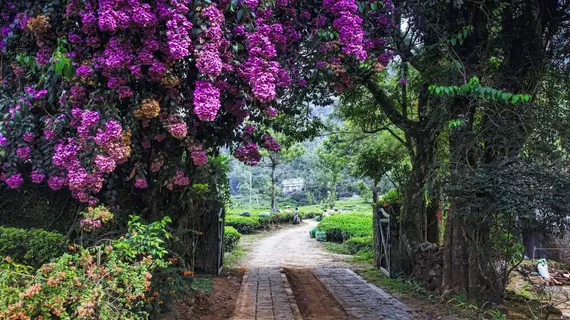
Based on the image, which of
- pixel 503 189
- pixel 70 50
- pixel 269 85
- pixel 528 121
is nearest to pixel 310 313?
pixel 503 189

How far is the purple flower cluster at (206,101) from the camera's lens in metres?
3.57

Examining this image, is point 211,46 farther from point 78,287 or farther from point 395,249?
point 395,249

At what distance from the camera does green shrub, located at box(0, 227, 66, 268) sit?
3889mm

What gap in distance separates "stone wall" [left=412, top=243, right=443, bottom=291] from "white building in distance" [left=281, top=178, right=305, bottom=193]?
43894 mm

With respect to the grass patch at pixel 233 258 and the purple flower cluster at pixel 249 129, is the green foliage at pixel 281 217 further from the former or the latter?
the purple flower cluster at pixel 249 129

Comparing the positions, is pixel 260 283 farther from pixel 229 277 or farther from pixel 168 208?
pixel 168 208

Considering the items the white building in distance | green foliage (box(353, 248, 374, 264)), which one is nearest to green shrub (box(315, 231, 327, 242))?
green foliage (box(353, 248, 374, 264))

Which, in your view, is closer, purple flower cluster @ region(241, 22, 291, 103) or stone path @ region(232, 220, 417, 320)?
purple flower cluster @ region(241, 22, 291, 103)

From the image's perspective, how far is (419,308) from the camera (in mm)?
5832

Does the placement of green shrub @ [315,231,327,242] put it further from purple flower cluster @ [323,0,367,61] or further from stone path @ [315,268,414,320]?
purple flower cluster @ [323,0,367,61]

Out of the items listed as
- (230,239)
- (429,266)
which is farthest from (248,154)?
(230,239)

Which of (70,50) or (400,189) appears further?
(400,189)

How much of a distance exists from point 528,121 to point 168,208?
4614mm

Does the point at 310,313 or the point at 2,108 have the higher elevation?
the point at 2,108
